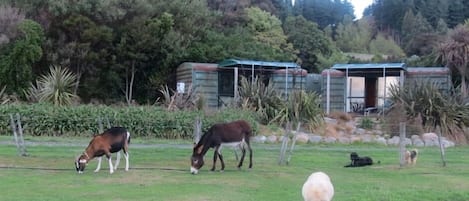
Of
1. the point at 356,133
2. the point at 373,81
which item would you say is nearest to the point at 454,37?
the point at 373,81

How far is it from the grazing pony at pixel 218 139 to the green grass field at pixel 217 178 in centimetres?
36

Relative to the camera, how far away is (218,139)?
15.1m

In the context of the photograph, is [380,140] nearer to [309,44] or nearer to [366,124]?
[366,124]

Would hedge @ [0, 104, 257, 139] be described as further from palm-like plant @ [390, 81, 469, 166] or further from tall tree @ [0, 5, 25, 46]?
tall tree @ [0, 5, 25, 46]

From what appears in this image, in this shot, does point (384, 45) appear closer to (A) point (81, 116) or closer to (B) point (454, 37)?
(B) point (454, 37)

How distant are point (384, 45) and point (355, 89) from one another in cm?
4375

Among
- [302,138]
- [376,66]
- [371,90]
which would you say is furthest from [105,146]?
[371,90]

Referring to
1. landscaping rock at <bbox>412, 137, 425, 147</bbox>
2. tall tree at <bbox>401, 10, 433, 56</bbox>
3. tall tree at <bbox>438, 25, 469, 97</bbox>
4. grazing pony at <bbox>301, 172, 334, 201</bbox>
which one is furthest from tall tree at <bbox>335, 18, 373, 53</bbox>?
grazing pony at <bbox>301, 172, 334, 201</bbox>

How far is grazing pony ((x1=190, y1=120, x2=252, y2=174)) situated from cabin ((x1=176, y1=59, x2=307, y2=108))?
671 inches

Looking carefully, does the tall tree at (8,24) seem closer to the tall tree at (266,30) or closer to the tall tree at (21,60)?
the tall tree at (21,60)

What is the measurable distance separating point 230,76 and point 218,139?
786 inches

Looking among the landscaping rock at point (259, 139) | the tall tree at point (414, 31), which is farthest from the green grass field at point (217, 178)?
the tall tree at point (414, 31)

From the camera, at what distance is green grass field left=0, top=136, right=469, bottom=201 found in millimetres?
11312

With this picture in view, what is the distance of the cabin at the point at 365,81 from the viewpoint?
3425cm
